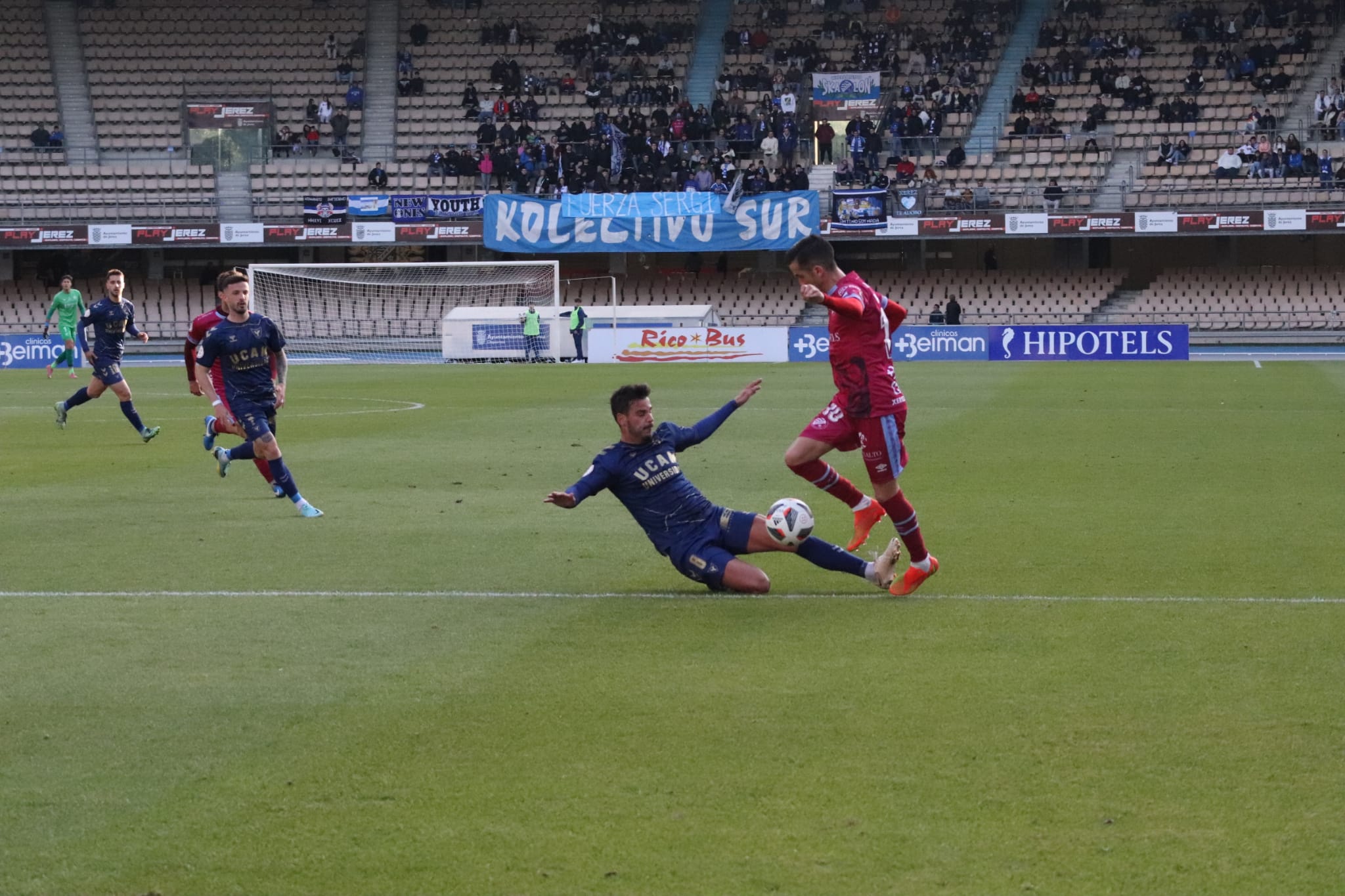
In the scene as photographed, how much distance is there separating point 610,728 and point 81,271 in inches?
2015

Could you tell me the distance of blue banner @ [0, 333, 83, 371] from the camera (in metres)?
39.2

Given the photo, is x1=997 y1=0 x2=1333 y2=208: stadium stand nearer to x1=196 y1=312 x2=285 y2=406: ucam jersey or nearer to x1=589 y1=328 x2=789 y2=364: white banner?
x1=589 y1=328 x2=789 y2=364: white banner

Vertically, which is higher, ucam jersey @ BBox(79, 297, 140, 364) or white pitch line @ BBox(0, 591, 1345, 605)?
ucam jersey @ BBox(79, 297, 140, 364)

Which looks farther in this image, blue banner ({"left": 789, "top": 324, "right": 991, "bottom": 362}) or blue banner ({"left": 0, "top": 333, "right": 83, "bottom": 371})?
blue banner ({"left": 789, "top": 324, "right": 991, "bottom": 362})

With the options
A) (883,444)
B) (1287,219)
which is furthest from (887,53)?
(883,444)

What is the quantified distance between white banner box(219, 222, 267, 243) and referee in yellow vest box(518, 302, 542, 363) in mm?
11095

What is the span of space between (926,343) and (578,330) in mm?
8957

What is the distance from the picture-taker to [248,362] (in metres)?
13.1

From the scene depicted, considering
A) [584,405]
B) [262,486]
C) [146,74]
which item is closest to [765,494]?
[262,486]

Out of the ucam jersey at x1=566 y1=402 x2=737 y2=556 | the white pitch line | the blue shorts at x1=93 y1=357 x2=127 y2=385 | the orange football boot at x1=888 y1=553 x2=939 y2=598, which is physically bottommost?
the blue shorts at x1=93 y1=357 x2=127 y2=385

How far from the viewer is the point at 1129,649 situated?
734 cm

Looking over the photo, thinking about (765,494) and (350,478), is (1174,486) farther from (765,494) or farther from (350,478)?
(350,478)

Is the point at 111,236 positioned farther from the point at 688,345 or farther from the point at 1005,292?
the point at 1005,292

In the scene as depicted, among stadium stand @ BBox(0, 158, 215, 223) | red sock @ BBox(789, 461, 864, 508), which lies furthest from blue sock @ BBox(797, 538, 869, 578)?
stadium stand @ BBox(0, 158, 215, 223)
